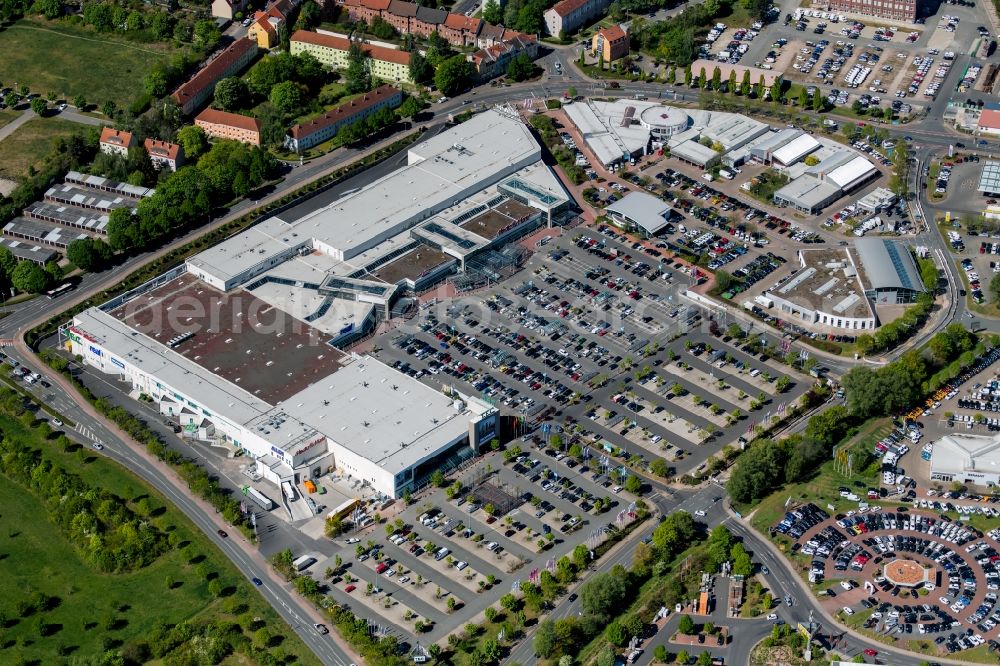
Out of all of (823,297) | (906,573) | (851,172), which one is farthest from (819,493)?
(851,172)

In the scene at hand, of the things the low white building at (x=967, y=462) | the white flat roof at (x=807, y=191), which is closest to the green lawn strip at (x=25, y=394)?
the low white building at (x=967, y=462)

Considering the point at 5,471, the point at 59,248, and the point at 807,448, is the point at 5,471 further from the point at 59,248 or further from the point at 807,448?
the point at 807,448

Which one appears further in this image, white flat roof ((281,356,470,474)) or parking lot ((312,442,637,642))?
white flat roof ((281,356,470,474))

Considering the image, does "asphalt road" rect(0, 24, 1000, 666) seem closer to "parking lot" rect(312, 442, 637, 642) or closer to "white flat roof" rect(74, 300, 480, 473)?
"parking lot" rect(312, 442, 637, 642)

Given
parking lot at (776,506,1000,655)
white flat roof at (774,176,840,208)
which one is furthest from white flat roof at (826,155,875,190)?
parking lot at (776,506,1000,655)

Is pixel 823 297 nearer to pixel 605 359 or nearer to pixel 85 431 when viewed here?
pixel 605 359

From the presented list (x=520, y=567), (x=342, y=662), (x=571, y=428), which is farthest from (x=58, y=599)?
(x=571, y=428)

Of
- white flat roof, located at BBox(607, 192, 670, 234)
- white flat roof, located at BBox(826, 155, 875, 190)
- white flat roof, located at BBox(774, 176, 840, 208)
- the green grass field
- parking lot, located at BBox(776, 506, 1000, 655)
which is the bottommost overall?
the green grass field
